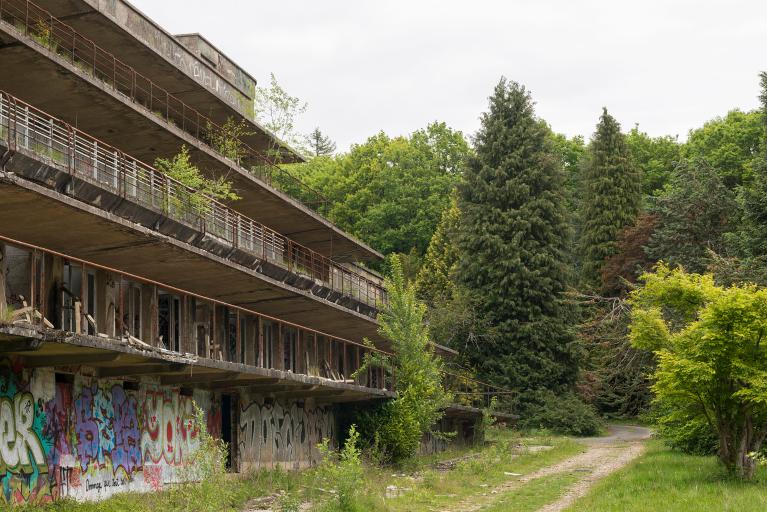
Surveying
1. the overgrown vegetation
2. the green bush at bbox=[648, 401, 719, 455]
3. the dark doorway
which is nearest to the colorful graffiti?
the dark doorway

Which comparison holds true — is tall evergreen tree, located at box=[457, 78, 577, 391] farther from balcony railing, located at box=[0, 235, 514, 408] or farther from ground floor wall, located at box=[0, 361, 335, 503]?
ground floor wall, located at box=[0, 361, 335, 503]

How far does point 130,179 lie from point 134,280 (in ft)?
18.4

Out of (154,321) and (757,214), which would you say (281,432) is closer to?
(154,321)

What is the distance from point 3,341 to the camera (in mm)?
18016

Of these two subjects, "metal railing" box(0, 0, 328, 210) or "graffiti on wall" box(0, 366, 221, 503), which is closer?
"graffiti on wall" box(0, 366, 221, 503)

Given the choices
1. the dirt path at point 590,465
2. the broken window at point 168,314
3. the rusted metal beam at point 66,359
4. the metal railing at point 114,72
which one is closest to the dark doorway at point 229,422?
the broken window at point 168,314

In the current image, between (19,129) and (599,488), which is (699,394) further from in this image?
(19,129)

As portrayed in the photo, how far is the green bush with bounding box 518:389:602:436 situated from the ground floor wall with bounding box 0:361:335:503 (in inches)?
1015

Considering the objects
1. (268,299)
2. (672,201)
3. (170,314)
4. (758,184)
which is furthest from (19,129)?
(672,201)

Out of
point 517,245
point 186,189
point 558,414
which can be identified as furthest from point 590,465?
point 517,245

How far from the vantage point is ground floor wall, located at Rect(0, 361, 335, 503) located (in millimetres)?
19969

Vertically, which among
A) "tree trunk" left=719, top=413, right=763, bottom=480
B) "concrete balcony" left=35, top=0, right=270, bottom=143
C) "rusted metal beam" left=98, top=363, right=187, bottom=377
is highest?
"concrete balcony" left=35, top=0, right=270, bottom=143

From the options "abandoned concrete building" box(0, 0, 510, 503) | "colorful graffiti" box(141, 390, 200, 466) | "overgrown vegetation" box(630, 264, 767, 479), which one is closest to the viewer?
"abandoned concrete building" box(0, 0, 510, 503)

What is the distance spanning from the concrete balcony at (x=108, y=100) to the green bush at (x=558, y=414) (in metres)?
19.7
